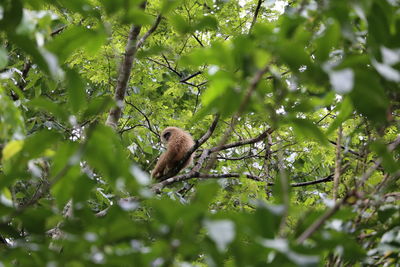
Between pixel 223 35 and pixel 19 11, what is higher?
pixel 223 35

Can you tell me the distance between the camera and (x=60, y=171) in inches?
41.6

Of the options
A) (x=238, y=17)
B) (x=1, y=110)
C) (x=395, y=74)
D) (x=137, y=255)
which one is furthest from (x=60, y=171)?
(x=238, y=17)

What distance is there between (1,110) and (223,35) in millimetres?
4250

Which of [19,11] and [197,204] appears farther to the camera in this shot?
[19,11]

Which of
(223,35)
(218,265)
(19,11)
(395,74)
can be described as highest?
(223,35)

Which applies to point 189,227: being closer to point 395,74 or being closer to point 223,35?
point 395,74

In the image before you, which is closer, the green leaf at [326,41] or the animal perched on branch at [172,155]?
the green leaf at [326,41]

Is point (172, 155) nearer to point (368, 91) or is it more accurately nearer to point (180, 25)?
point (180, 25)

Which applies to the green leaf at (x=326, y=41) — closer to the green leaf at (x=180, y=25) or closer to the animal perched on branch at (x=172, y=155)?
the green leaf at (x=180, y=25)

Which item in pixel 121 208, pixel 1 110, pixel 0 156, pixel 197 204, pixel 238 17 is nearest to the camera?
pixel 197 204

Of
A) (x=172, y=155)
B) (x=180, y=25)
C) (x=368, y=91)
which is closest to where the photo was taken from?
(x=368, y=91)

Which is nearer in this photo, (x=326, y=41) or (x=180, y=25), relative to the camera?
(x=326, y=41)


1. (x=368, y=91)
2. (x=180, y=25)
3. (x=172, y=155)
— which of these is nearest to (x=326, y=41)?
(x=368, y=91)

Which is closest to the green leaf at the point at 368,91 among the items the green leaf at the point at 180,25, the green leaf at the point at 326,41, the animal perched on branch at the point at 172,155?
the green leaf at the point at 326,41
